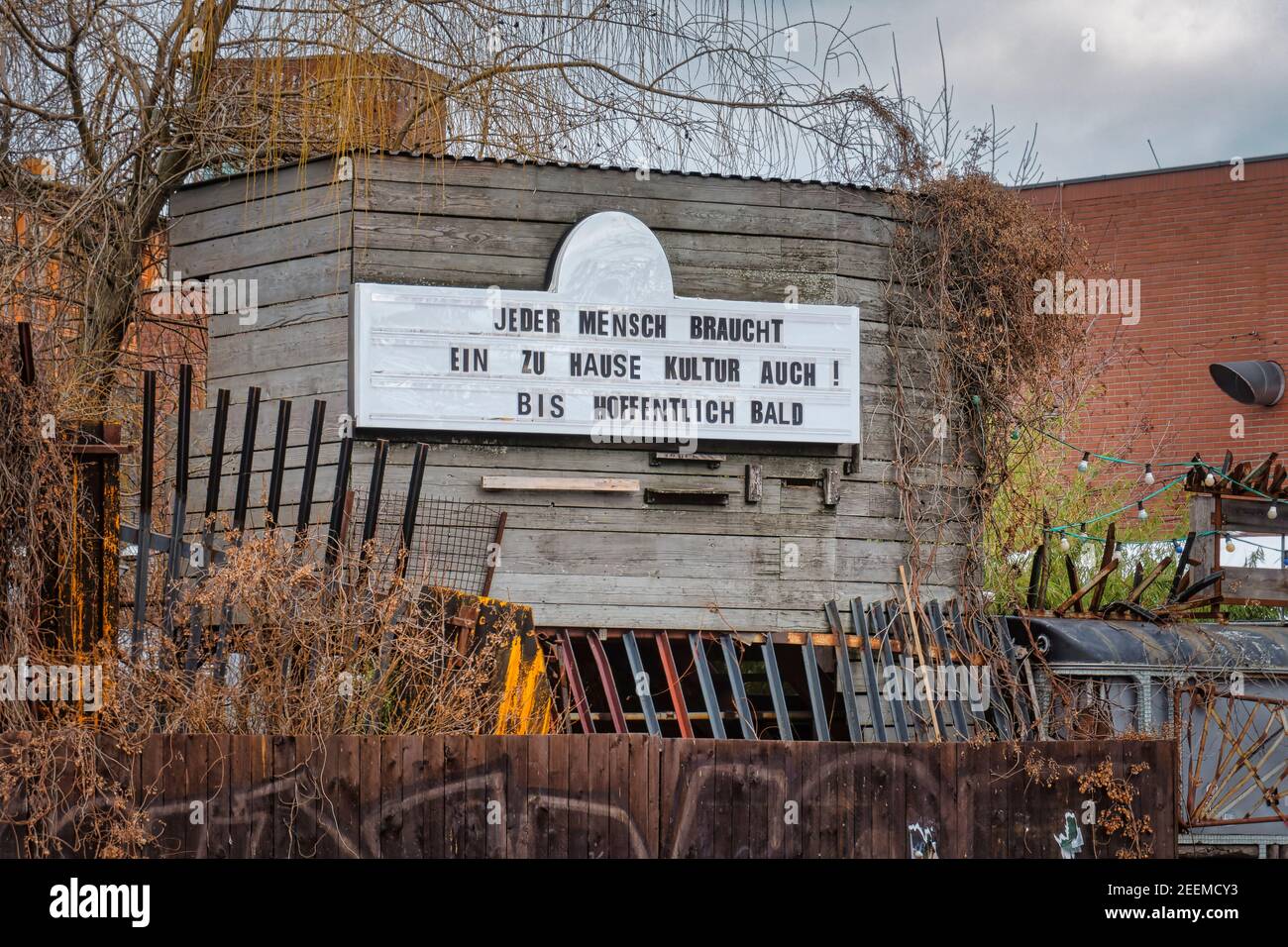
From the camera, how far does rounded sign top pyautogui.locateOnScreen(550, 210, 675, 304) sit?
11555 millimetres

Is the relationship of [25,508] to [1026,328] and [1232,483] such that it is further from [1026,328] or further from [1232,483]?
[1232,483]

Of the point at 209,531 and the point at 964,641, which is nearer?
the point at 209,531

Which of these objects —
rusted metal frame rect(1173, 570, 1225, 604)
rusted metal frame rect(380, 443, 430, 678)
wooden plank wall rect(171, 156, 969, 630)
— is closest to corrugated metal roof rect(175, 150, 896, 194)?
wooden plank wall rect(171, 156, 969, 630)

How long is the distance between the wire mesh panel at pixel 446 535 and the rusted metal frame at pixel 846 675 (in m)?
2.86

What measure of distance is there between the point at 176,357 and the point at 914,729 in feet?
23.9

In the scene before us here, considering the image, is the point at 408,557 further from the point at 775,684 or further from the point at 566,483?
the point at 775,684

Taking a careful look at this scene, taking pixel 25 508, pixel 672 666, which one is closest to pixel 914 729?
pixel 672 666

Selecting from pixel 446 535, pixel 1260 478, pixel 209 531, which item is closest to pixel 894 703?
pixel 446 535

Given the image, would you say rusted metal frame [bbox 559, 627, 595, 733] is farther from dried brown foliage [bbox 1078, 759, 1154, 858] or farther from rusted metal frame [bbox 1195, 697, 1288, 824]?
rusted metal frame [bbox 1195, 697, 1288, 824]

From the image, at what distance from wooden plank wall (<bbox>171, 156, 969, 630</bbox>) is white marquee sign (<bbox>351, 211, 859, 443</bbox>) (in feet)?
0.65

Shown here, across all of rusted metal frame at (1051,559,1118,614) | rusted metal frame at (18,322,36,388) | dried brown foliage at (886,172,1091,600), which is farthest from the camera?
rusted metal frame at (1051,559,1118,614)

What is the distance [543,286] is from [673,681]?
333 cm

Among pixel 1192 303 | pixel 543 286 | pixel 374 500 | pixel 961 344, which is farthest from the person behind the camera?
pixel 1192 303

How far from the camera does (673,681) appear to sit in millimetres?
11375
